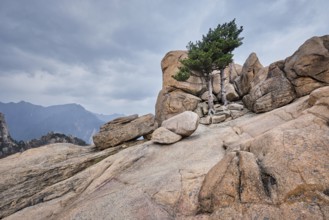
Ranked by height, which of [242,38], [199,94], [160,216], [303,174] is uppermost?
[242,38]

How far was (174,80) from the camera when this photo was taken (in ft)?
110

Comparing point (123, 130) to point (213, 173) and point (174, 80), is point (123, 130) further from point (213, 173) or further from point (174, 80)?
point (174, 80)

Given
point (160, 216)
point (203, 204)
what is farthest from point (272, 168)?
point (160, 216)

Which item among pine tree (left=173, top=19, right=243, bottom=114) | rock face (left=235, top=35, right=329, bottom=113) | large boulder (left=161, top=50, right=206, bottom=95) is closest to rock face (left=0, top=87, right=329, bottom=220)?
rock face (left=235, top=35, right=329, bottom=113)

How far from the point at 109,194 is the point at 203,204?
17.1ft

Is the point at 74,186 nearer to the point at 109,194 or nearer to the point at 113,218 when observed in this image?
the point at 109,194

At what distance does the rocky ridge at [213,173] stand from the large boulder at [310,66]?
0.08 metres

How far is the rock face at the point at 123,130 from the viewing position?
1931 centimetres

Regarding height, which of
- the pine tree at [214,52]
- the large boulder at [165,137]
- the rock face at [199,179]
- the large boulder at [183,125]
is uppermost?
the pine tree at [214,52]

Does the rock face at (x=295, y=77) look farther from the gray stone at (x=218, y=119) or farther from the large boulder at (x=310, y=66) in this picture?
the gray stone at (x=218, y=119)

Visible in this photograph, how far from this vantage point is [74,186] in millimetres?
11938

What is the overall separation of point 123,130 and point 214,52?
18.2 meters

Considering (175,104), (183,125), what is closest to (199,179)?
(183,125)

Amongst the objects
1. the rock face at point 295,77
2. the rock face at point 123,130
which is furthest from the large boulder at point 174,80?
the rock face at point 295,77
